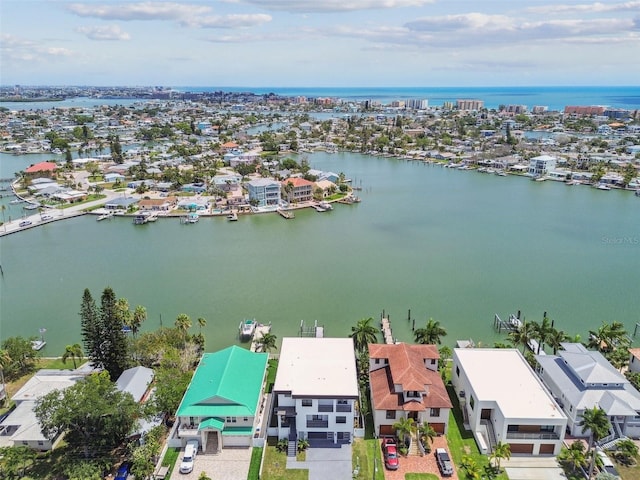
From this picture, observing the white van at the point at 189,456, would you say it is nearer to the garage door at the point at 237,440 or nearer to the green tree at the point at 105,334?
the garage door at the point at 237,440

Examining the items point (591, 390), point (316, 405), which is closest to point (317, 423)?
point (316, 405)

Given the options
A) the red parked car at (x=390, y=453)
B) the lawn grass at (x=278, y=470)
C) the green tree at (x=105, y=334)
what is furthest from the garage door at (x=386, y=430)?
the green tree at (x=105, y=334)

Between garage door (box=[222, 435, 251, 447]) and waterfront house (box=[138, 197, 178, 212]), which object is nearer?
garage door (box=[222, 435, 251, 447])

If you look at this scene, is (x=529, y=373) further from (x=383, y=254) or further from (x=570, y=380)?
(x=383, y=254)

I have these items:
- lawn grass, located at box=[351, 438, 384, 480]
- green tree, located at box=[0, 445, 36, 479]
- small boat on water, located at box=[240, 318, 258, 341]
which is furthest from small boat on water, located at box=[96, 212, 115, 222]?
A: lawn grass, located at box=[351, 438, 384, 480]

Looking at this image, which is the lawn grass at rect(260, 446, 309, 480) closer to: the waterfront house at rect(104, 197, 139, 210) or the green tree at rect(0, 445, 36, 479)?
the green tree at rect(0, 445, 36, 479)

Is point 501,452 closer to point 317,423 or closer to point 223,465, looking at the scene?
point 317,423
